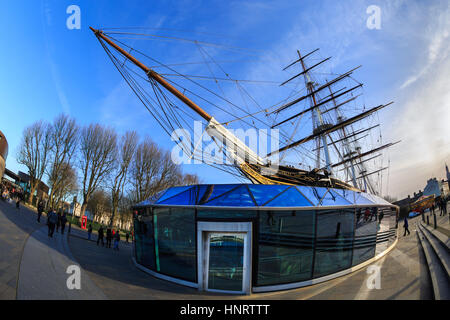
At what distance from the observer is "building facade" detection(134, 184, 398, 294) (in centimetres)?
661

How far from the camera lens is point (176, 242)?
7.40 metres

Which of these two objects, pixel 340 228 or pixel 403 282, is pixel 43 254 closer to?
pixel 340 228

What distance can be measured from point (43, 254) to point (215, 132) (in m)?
9.09

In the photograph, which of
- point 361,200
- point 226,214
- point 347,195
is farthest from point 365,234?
point 226,214

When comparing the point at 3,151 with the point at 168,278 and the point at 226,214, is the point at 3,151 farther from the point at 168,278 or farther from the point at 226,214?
the point at 226,214

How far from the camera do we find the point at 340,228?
7.81 m

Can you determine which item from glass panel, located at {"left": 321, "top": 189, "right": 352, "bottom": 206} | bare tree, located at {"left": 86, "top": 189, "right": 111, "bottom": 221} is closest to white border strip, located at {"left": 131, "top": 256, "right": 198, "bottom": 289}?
glass panel, located at {"left": 321, "top": 189, "right": 352, "bottom": 206}

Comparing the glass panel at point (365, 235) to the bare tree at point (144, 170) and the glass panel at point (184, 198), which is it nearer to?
the glass panel at point (184, 198)

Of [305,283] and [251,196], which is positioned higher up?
[251,196]

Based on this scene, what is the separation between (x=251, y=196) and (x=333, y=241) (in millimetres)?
3685

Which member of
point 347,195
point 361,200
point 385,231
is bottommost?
point 385,231

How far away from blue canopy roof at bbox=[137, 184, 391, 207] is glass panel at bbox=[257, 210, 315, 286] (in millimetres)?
423

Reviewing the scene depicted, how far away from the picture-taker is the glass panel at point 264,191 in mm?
6977
